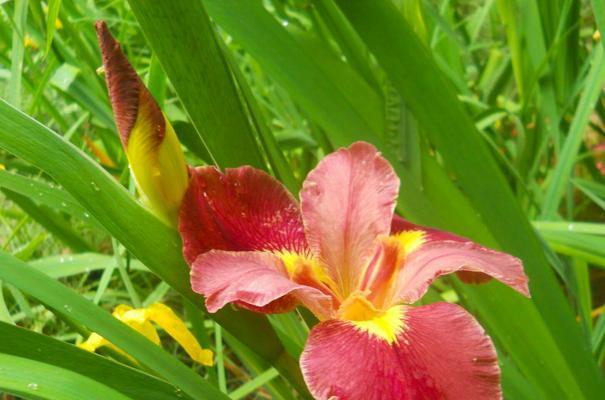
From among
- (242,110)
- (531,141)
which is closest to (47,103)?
(242,110)

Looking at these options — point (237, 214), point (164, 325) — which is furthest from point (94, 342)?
point (237, 214)

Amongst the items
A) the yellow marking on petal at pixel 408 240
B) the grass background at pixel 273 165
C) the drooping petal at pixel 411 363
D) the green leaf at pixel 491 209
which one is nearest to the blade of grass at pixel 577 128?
the grass background at pixel 273 165

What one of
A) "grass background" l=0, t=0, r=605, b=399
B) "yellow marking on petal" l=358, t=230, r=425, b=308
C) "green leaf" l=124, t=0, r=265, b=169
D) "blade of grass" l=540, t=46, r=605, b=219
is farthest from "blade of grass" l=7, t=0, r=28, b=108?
"blade of grass" l=540, t=46, r=605, b=219

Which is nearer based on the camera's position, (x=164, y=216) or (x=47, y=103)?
(x=164, y=216)

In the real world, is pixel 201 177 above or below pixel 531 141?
above

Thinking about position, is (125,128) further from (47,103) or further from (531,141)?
(531,141)

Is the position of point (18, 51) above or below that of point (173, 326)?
above

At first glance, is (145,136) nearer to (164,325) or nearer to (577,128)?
(164,325)
